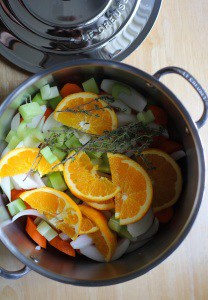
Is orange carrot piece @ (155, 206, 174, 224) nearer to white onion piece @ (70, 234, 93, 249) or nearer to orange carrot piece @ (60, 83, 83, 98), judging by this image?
white onion piece @ (70, 234, 93, 249)

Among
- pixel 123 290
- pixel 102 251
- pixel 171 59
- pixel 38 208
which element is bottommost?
pixel 123 290

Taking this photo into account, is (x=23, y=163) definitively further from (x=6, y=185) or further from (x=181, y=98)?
(x=181, y=98)

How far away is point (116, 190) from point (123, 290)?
28 centimetres

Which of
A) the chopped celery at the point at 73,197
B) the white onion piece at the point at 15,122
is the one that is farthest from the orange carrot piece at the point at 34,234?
the white onion piece at the point at 15,122

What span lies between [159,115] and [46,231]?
0.38 metres

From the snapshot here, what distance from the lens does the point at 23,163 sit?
1.02 m

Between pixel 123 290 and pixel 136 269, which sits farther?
pixel 123 290

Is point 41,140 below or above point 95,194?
above

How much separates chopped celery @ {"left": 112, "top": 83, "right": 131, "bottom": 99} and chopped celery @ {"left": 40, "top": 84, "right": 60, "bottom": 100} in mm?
134

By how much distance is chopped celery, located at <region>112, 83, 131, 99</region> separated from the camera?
1.05m

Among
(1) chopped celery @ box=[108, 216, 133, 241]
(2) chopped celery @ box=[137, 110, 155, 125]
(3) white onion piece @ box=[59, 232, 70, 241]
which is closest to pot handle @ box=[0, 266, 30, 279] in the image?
(3) white onion piece @ box=[59, 232, 70, 241]

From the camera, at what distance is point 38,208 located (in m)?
1.02

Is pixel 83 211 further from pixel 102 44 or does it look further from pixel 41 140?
pixel 102 44

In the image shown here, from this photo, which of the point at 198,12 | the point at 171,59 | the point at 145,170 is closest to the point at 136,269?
the point at 145,170
